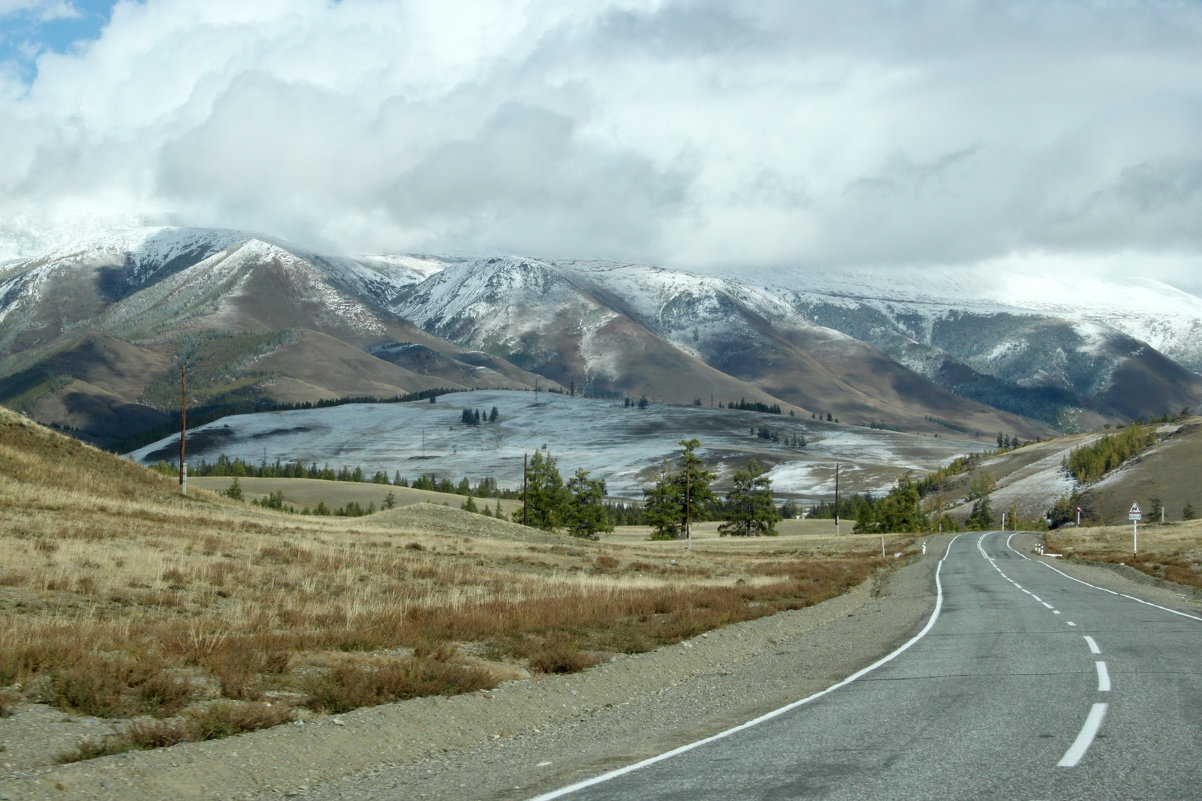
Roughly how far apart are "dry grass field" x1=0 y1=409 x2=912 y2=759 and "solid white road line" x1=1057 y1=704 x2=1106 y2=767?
810 cm

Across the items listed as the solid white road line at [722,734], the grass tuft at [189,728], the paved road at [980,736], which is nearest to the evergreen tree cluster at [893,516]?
the solid white road line at [722,734]

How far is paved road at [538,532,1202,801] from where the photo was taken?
9.58 m

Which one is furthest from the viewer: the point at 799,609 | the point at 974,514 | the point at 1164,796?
the point at 974,514

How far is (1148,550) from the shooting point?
69188 mm

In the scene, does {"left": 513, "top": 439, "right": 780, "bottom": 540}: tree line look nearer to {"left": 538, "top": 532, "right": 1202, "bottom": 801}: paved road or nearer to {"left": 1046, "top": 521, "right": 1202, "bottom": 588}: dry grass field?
{"left": 1046, "top": 521, "right": 1202, "bottom": 588}: dry grass field

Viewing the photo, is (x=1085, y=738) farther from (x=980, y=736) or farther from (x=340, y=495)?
(x=340, y=495)

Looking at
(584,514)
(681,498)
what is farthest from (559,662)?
(681,498)

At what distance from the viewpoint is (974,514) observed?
591 feet

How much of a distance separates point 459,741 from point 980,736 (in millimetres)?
6074

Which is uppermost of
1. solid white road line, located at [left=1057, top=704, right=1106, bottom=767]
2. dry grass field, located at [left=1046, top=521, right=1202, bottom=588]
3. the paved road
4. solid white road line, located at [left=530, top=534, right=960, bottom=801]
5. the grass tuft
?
the grass tuft

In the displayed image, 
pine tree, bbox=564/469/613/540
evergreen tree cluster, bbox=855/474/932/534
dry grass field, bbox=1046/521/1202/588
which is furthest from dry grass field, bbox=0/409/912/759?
evergreen tree cluster, bbox=855/474/932/534

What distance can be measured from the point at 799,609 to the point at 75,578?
1951cm

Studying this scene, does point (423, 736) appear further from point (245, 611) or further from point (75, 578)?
point (75, 578)

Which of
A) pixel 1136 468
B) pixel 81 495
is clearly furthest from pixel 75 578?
pixel 1136 468
